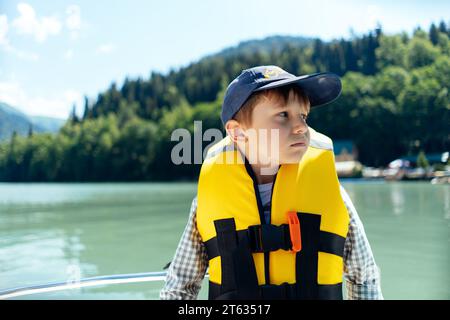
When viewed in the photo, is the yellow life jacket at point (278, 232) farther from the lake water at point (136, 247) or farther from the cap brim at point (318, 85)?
the lake water at point (136, 247)

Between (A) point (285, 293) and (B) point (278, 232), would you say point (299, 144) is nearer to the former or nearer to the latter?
(B) point (278, 232)

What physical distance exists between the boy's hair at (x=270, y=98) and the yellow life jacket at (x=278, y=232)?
104 millimetres

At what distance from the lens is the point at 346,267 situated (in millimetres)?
1033

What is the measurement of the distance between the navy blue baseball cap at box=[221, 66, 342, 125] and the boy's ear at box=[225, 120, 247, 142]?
0.01m

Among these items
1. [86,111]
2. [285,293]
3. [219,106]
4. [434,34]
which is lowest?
[285,293]

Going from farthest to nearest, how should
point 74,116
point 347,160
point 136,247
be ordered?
point 74,116, point 347,160, point 136,247

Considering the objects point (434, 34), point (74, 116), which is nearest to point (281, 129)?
point (434, 34)

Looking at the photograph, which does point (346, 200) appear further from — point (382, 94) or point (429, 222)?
point (382, 94)

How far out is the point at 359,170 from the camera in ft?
129

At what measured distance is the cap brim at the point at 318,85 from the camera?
0.93 m

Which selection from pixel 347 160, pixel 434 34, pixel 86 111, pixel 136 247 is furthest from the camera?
pixel 86 111

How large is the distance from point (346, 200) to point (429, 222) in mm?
12252

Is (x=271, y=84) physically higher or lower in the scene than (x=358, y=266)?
higher

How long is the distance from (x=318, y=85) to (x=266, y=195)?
0.24 m
